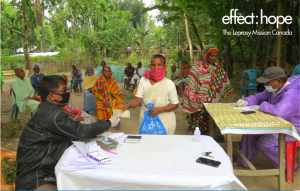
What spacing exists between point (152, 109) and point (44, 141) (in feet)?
4.28

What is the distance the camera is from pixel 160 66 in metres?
2.82

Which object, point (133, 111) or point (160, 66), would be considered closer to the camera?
point (160, 66)

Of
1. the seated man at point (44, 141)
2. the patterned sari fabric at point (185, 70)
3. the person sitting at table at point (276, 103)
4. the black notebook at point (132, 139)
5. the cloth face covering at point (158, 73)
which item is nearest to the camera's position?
the seated man at point (44, 141)

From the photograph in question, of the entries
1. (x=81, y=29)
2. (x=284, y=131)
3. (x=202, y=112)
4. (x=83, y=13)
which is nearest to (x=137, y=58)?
(x=83, y=13)

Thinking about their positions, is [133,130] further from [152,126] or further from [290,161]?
[290,161]

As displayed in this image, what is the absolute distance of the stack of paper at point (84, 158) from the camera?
1.73 metres

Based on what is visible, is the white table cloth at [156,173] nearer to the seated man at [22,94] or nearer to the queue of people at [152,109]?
the queue of people at [152,109]

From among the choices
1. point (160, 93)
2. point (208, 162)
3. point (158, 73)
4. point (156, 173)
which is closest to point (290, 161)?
point (208, 162)

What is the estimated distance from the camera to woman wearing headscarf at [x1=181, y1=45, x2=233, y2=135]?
3.67 meters

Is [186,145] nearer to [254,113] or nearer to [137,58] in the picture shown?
[254,113]

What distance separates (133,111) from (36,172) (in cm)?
561

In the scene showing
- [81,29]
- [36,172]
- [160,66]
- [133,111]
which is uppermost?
[81,29]

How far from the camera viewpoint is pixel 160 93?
9.28ft

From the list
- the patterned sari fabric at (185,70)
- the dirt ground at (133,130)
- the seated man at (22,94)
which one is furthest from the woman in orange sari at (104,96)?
the patterned sari fabric at (185,70)
